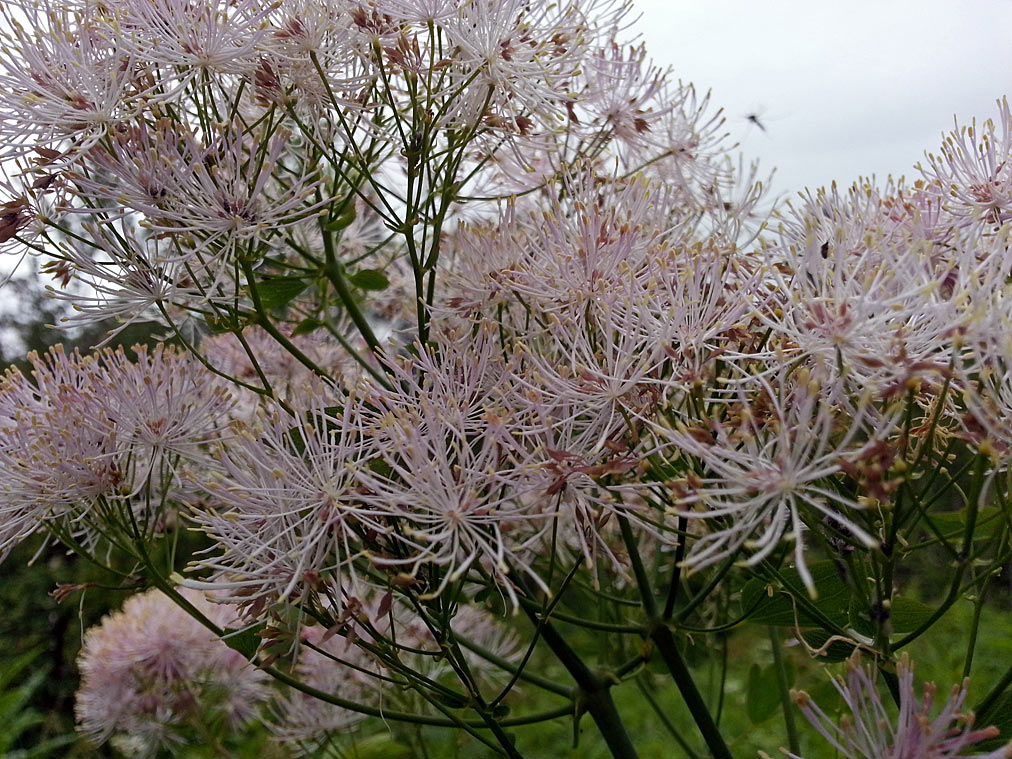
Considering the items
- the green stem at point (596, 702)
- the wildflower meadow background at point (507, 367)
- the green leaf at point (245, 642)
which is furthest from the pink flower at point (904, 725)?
the green leaf at point (245, 642)

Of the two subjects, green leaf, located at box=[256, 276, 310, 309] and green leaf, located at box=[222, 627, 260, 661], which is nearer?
green leaf, located at box=[222, 627, 260, 661]

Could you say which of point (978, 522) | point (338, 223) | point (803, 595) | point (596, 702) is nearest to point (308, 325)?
point (338, 223)

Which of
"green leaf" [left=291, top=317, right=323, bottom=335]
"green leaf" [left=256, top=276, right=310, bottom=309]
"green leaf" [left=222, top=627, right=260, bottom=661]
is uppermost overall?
"green leaf" [left=256, top=276, right=310, bottom=309]

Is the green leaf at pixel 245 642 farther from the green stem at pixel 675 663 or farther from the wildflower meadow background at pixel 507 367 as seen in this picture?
the green stem at pixel 675 663

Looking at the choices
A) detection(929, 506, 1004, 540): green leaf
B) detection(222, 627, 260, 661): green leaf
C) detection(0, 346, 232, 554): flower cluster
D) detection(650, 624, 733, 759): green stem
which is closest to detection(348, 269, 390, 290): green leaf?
detection(0, 346, 232, 554): flower cluster

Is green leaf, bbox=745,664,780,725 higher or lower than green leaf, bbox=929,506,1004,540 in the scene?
lower

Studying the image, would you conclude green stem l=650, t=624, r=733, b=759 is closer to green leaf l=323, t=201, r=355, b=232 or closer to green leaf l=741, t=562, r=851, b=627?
green leaf l=741, t=562, r=851, b=627

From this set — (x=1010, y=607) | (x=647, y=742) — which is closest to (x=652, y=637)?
(x=647, y=742)
